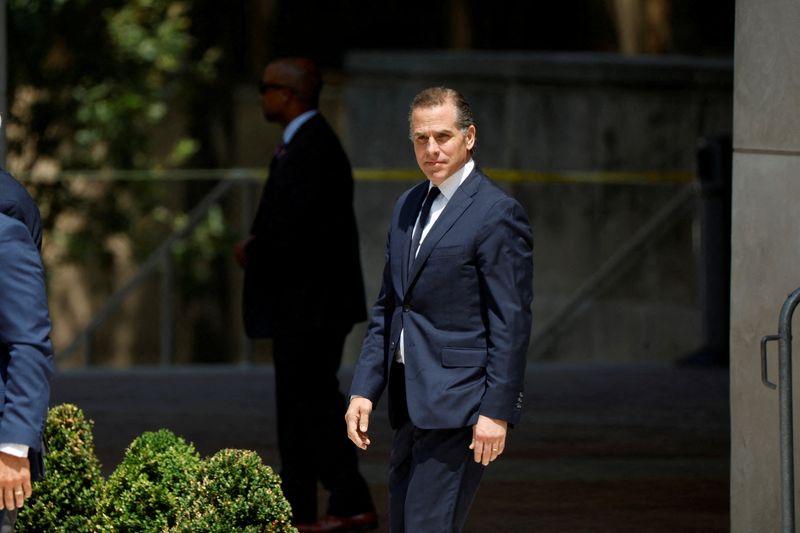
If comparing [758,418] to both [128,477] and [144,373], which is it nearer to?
[128,477]

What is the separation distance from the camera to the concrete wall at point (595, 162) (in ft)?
54.1

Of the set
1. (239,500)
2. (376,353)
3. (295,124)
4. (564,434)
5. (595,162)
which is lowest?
(564,434)

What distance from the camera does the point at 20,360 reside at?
5.17 metres

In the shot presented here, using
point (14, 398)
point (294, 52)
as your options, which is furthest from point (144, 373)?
point (14, 398)

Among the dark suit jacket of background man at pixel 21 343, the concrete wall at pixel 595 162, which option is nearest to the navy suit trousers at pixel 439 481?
the dark suit jacket of background man at pixel 21 343

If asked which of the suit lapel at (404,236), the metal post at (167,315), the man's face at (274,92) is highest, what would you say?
the man's face at (274,92)

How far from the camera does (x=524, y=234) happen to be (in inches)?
233

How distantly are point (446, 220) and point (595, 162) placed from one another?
433 inches

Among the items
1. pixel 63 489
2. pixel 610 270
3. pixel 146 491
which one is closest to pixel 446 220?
pixel 146 491

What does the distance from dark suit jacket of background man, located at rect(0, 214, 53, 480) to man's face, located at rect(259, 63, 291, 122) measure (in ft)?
10.6

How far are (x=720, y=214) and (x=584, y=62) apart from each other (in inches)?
84.3

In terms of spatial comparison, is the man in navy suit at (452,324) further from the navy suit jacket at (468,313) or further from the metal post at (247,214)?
the metal post at (247,214)

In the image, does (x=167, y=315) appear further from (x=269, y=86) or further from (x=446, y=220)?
(x=446, y=220)

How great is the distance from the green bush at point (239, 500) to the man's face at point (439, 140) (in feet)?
3.51
